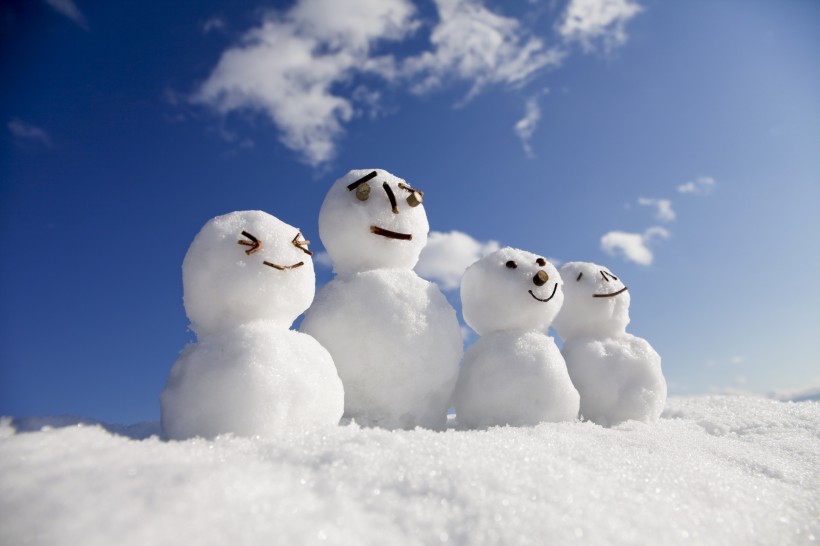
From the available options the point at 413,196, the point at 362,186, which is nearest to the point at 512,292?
the point at 413,196

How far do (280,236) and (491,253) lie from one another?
48.2 inches

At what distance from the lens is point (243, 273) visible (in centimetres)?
214

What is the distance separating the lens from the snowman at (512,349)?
2.62m

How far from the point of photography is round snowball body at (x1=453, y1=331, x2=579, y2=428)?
2611 mm

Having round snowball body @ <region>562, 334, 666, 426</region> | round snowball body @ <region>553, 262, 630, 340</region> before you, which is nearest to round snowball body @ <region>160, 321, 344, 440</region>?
round snowball body @ <region>562, 334, 666, 426</region>

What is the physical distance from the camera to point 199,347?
210 cm

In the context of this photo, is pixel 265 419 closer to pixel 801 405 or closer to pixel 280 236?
pixel 280 236

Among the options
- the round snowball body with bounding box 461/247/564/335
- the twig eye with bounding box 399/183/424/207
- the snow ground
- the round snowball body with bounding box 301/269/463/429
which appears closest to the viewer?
the snow ground

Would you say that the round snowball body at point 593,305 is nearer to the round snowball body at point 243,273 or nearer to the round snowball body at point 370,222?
the round snowball body at point 370,222

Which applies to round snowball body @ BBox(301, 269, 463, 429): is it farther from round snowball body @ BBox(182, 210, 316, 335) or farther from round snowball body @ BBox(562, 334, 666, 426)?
round snowball body @ BBox(562, 334, 666, 426)

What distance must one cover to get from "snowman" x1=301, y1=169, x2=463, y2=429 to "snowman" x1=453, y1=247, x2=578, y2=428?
14 cm

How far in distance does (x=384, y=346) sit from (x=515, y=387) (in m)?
0.67

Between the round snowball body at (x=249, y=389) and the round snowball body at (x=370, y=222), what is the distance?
2.30ft

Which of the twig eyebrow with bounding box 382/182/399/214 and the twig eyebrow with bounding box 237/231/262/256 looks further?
the twig eyebrow with bounding box 382/182/399/214
